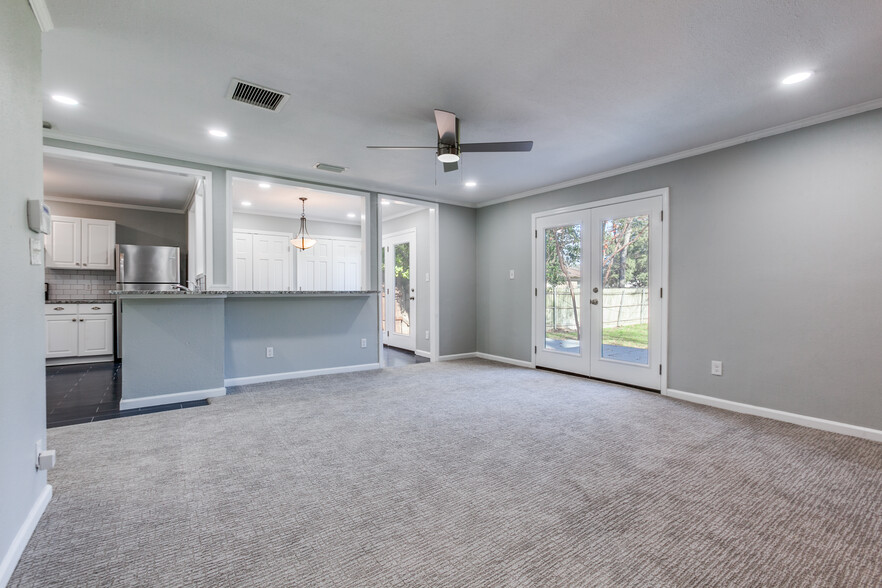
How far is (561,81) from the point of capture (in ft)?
8.44

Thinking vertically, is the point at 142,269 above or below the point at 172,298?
above

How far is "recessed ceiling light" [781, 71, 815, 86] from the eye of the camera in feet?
8.02

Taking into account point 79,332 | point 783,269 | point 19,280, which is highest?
point 783,269

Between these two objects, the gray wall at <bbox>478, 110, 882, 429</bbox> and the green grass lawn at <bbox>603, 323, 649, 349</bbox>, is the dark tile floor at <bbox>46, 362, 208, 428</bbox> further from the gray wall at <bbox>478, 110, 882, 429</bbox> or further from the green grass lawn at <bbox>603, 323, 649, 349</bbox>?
the gray wall at <bbox>478, 110, 882, 429</bbox>

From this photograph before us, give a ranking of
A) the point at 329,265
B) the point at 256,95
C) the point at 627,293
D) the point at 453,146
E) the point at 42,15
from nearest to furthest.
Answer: the point at 42,15, the point at 256,95, the point at 453,146, the point at 627,293, the point at 329,265

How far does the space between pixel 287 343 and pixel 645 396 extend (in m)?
3.94

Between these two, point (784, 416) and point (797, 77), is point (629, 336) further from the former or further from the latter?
point (797, 77)

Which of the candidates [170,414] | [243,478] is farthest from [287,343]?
[243,478]

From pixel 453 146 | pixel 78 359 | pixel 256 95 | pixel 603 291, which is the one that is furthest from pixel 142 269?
pixel 603 291

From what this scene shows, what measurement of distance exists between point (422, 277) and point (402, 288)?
0.76m

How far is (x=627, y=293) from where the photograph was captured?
4.30 meters

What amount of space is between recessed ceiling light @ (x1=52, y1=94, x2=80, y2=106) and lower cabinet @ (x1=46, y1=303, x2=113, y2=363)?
4055mm

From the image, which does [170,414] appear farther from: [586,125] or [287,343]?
[586,125]

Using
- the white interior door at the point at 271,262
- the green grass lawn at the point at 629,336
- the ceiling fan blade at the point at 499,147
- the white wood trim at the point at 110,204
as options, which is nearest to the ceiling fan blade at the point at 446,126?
the ceiling fan blade at the point at 499,147
